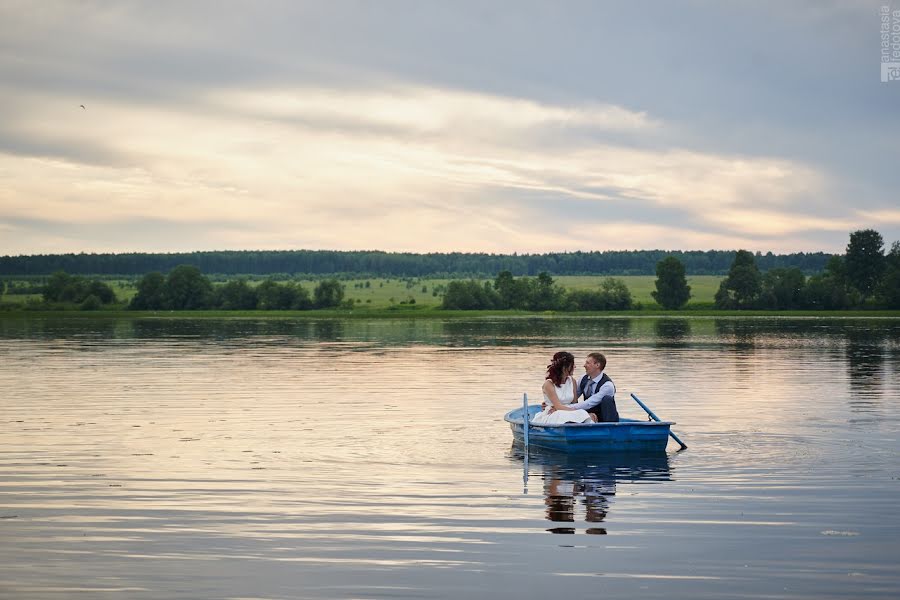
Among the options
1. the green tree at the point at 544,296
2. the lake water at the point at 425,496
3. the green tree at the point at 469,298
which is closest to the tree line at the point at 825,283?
the green tree at the point at 544,296

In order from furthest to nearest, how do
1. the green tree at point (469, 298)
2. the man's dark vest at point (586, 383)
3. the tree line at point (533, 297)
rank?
1. the green tree at point (469, 298)
2. the tree line at point (533, 297)
3. the man's dark vest at point (586, 383)

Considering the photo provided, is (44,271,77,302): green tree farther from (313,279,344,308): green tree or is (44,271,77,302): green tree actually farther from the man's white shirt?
the man's white shirt

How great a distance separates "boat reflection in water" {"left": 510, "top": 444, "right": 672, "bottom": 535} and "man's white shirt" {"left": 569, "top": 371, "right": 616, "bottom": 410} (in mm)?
1136

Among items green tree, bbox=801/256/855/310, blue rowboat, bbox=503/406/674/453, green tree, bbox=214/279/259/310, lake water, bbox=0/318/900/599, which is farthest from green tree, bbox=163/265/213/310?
blue rowboat, bbox=503/406/674/453

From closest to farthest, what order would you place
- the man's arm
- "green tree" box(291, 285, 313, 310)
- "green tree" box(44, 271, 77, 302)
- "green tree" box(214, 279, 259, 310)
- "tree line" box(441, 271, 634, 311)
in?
the man's arm
"tree line" box(441, 271, 634, 311)
"green tree" box(291, 285, 313, 310)
"green tree" box(214, 279, 259, 310)
"green tree" box(44, 271, 77, 302)

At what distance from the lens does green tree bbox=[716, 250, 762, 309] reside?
166500 millimetres

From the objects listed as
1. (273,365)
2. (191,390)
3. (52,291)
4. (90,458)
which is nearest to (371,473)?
(90,458)

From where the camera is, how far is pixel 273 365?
5250cm

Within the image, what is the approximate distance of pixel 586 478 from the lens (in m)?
20.2

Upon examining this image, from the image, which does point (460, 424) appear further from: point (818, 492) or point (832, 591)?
point (832, 591)

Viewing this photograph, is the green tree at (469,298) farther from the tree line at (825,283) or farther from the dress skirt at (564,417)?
the dress skirt at (564,417)

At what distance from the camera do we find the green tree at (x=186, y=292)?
18500 cm

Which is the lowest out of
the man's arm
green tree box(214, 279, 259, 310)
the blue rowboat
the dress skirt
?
the blue rowboat

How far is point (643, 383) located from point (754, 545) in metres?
27.6
